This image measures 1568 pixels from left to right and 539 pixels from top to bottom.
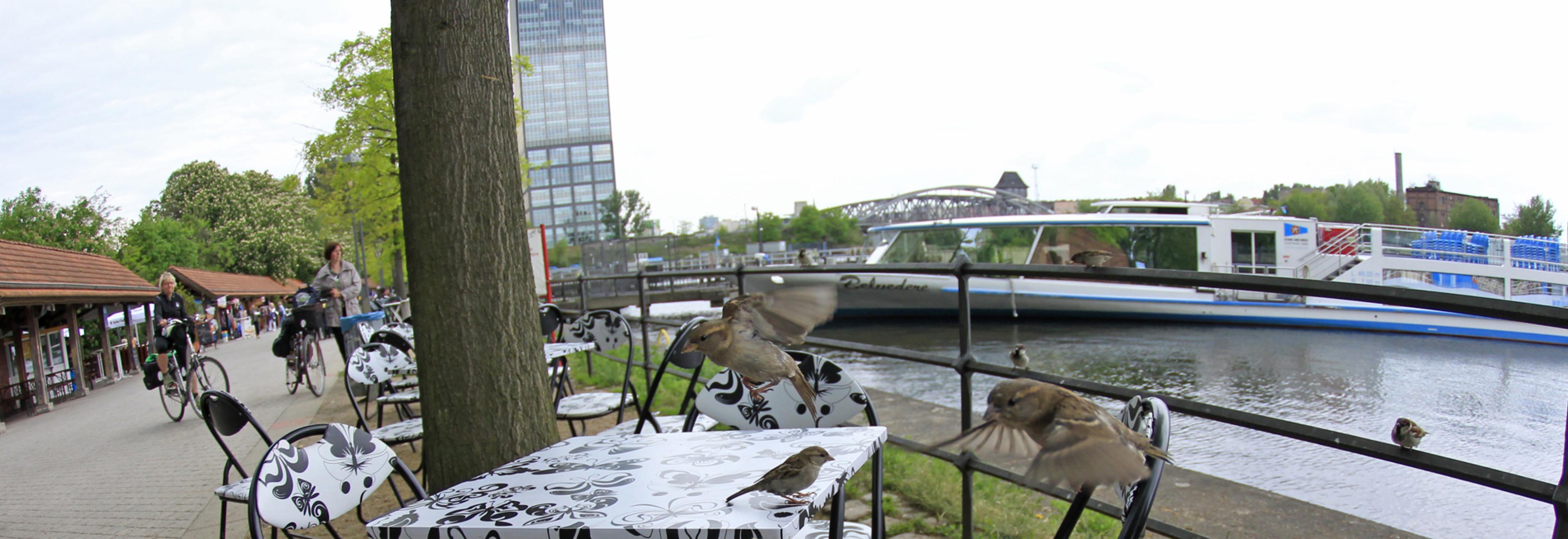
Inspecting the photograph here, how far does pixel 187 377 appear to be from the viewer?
27.7ft

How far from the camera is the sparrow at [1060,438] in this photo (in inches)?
37.7

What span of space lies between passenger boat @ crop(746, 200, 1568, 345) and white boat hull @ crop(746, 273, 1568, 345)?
35mm

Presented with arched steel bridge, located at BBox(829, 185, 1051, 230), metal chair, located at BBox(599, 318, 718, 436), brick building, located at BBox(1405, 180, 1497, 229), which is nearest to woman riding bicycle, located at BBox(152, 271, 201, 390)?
metal chair, located at BBox(599, 318, 718, 436)

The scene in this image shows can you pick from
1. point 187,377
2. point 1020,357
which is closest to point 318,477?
point 1020,357

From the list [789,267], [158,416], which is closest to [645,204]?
[158,416]

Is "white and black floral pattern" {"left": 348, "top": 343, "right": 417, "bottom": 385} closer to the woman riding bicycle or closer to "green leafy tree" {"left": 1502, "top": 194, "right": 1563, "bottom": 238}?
the woman riding bicycle

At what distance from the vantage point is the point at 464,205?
2.55 meters

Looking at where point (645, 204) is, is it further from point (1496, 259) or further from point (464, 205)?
point (464, 205)

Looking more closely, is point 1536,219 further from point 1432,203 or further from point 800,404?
point 800,404

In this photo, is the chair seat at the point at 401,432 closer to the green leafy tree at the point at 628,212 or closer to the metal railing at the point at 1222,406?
the metal railing at the point at 1222,406

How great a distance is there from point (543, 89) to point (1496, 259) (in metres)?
82.8

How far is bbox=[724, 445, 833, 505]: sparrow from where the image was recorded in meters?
1.45

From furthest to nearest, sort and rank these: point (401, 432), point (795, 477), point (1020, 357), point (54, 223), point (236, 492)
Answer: point (54, 223) → point (1020, 357) → point (401, 432) → point (236, 492) → point (795, 477)

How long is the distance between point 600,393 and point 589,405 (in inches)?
25.9
